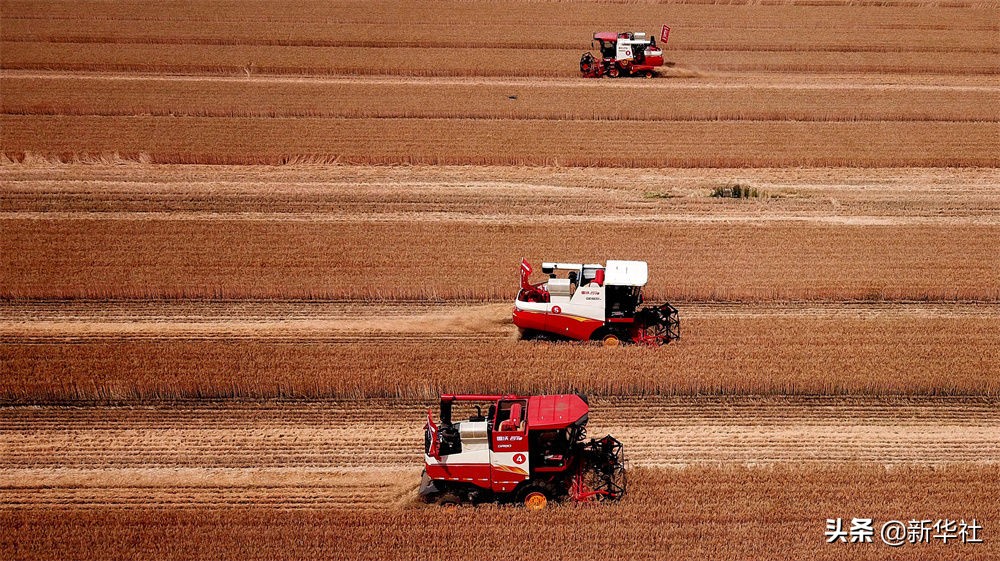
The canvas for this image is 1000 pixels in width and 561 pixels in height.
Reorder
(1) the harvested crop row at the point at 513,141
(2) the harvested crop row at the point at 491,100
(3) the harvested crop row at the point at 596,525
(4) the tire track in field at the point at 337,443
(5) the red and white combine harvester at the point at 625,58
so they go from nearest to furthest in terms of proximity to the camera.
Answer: (3) the harvested crop row at the point at 596,525
(4) the tire track in field at the point at 337,443
(1) the harvested crop row at the point at 513,141
(2) the harvested crop row at the point at 491,100
(5) the red and white combine harvester at the point at 625,58

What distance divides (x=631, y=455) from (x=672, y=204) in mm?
12733

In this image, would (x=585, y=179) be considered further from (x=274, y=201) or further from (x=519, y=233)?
(x=274, y=201)

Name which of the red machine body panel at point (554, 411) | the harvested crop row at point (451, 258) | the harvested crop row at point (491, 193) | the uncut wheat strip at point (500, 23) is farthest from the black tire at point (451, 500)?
the uncut wheat strip at point (500, 23)

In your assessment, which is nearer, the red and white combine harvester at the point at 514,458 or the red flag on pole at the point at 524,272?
the red and white combine harvester at the point at 514,458

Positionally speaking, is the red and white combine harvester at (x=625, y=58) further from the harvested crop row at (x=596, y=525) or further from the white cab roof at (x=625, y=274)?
the harvested crop row at (x=596, y=525)

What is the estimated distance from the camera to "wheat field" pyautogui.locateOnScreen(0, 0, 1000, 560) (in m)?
14.4

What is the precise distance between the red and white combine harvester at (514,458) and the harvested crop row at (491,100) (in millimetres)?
21785

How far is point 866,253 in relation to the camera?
76.3 feet

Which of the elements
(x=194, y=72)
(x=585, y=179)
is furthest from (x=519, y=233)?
(x=194, y=72)

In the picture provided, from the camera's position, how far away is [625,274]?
18.2 meters

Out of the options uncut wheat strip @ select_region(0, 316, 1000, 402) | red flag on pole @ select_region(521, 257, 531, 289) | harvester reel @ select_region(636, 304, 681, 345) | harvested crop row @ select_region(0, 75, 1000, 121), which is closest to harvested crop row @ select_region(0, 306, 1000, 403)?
uncut wheat strip @ select_region(0, 316, 1000, 402)

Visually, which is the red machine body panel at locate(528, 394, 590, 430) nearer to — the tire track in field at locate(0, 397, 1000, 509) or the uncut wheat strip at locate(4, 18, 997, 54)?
the tire track in field at locate(0, 397, 1000, 509)

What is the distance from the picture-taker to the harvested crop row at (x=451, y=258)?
21641 mm

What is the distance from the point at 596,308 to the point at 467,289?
14.3ft
